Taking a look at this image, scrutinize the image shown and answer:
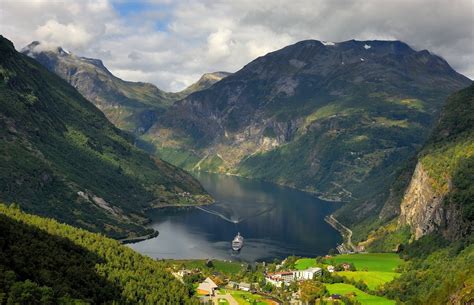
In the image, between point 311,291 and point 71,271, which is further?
point 311,291

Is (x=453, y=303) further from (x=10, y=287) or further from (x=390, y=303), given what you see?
(x=10, y=287)

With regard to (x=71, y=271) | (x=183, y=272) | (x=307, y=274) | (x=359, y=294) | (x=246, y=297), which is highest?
(x=183, y=272)

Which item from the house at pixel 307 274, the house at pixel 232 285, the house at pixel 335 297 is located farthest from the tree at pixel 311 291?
the house at pixel 232 285

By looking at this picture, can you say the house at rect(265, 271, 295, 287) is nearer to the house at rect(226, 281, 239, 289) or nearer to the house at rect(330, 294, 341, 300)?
the house at rect(226, 281, 239, 289)

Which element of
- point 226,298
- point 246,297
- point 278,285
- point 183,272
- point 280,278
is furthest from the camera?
point 280,278

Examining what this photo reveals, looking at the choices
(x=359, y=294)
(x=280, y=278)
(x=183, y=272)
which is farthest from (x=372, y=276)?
(x=183, y=272)

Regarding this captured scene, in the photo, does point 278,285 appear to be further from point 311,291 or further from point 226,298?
point 226,298

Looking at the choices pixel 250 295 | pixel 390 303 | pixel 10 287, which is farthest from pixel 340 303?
pixel 10 287
